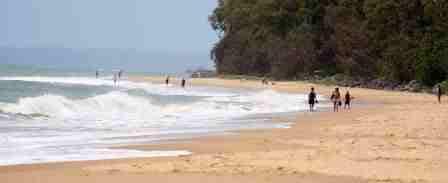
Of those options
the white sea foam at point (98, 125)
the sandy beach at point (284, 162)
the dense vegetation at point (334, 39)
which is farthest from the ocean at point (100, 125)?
the dense vegetation at point (334, 39)

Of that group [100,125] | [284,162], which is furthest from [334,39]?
[284,162]

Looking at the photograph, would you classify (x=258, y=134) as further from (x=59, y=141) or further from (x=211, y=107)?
(x=211, y=107)

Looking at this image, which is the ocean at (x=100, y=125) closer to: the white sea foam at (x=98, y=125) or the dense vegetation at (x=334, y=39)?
the white sea foam at (x=98, y=125)

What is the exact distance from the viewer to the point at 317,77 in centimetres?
8019

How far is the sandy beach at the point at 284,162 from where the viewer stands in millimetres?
12789

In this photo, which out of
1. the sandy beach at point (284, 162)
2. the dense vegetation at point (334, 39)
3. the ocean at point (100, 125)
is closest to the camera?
the sandy beach at point (284, 162)

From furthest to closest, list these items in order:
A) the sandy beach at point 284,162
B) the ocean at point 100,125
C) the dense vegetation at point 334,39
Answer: the dense vegetation at point 334,39 → the ocean at point 100,125 → the sandy beach at point 284,162

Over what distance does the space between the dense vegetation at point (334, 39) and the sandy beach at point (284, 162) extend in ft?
121

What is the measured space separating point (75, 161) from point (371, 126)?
11.3 m

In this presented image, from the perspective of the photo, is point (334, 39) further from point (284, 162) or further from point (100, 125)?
point (284, 162)

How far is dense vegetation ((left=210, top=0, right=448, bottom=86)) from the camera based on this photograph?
189 feet

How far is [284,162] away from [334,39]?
65.0 m

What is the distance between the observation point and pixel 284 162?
14602 mm

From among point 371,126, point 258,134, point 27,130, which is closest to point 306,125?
point 371,126
